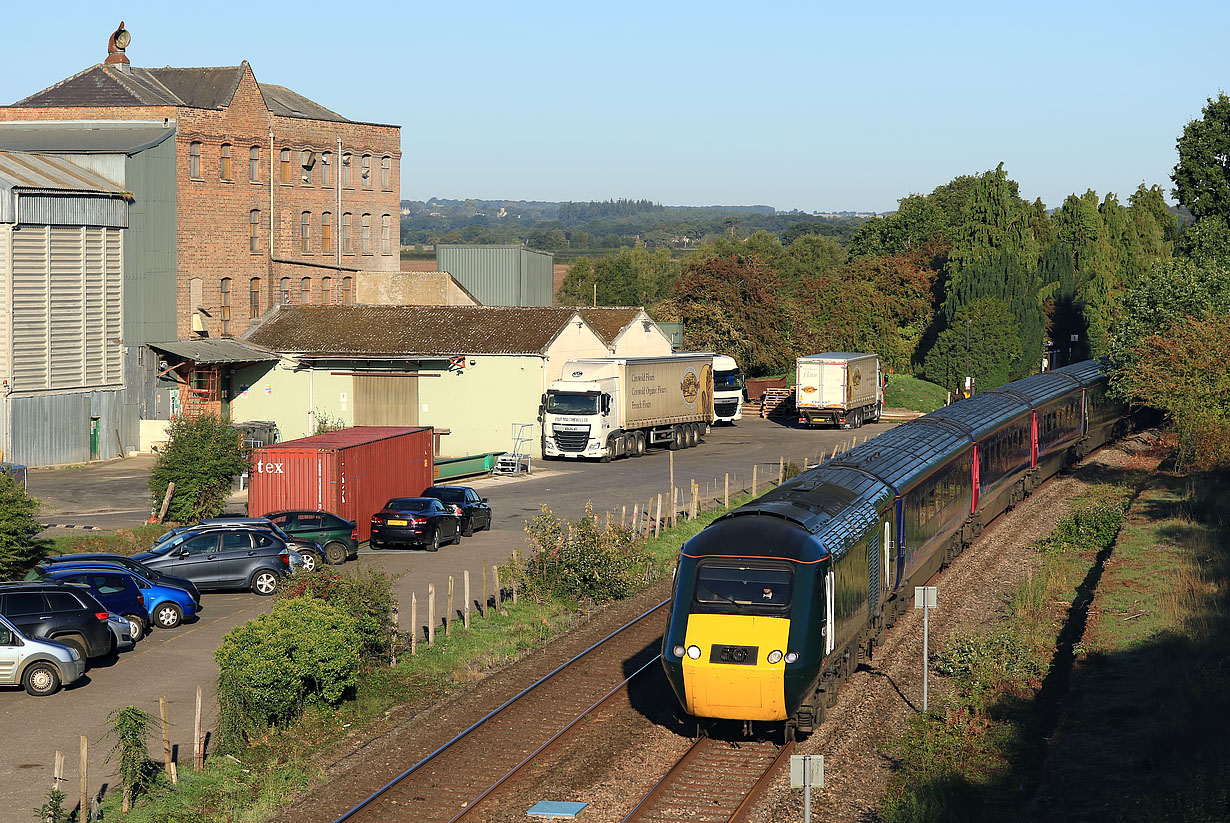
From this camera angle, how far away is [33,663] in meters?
21.2

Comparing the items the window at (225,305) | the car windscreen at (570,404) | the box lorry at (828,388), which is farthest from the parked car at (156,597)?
the box lorry at (828,388)

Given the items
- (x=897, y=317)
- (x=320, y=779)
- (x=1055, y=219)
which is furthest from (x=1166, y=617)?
(x=1055, y=219)

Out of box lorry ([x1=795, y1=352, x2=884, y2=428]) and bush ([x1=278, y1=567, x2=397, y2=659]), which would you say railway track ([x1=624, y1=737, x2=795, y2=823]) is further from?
box lorry ([x1=795, y1=352, x2=884, y2=428])

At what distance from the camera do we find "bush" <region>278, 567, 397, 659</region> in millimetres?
22047

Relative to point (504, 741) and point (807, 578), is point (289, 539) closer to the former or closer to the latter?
point (504, 741)

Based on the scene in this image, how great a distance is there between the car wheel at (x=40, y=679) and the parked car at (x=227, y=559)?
7.93 meters

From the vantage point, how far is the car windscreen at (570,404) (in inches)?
2060

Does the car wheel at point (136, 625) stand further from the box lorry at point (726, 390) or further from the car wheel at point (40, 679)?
the box lorry at point (726, 390)

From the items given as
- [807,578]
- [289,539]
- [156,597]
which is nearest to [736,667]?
[807,578]

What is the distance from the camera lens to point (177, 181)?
186 ft

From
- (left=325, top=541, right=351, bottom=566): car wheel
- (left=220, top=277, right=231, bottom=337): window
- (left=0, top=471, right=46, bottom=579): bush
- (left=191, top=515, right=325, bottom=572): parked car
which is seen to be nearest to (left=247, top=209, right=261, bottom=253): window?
(left=220, top=277, right=231, bottom=337): window

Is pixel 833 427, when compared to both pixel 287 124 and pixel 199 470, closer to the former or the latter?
pixel 287 124

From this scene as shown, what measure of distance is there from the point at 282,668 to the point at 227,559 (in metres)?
10.8

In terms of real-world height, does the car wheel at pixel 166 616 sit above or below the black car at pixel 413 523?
below
